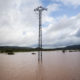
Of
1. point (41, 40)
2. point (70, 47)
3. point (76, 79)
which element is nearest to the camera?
point (76, 79)

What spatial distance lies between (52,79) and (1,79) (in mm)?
2922

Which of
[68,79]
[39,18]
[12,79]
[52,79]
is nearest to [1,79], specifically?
[12,79]

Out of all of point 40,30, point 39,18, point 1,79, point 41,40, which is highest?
point 39,18

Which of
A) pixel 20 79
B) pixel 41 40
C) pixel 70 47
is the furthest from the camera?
pixel 70 47

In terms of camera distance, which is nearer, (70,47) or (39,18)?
(39,18)

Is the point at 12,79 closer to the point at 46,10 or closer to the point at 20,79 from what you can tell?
the point at 20,79

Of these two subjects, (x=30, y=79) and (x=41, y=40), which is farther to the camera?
(x=41, y=40)

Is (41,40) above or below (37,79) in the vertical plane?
above

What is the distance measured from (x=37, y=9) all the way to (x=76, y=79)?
919 cm

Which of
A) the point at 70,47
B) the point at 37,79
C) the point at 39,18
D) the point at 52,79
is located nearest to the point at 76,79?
the point at 52,79

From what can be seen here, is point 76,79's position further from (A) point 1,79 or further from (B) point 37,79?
(A) point 1,79

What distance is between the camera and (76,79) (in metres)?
7.94

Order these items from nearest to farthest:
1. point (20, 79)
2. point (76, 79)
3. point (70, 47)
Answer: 1. point (76, 79)
2. point (20, 79)
3. point (70, 47)

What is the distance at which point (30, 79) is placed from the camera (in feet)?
28.8
